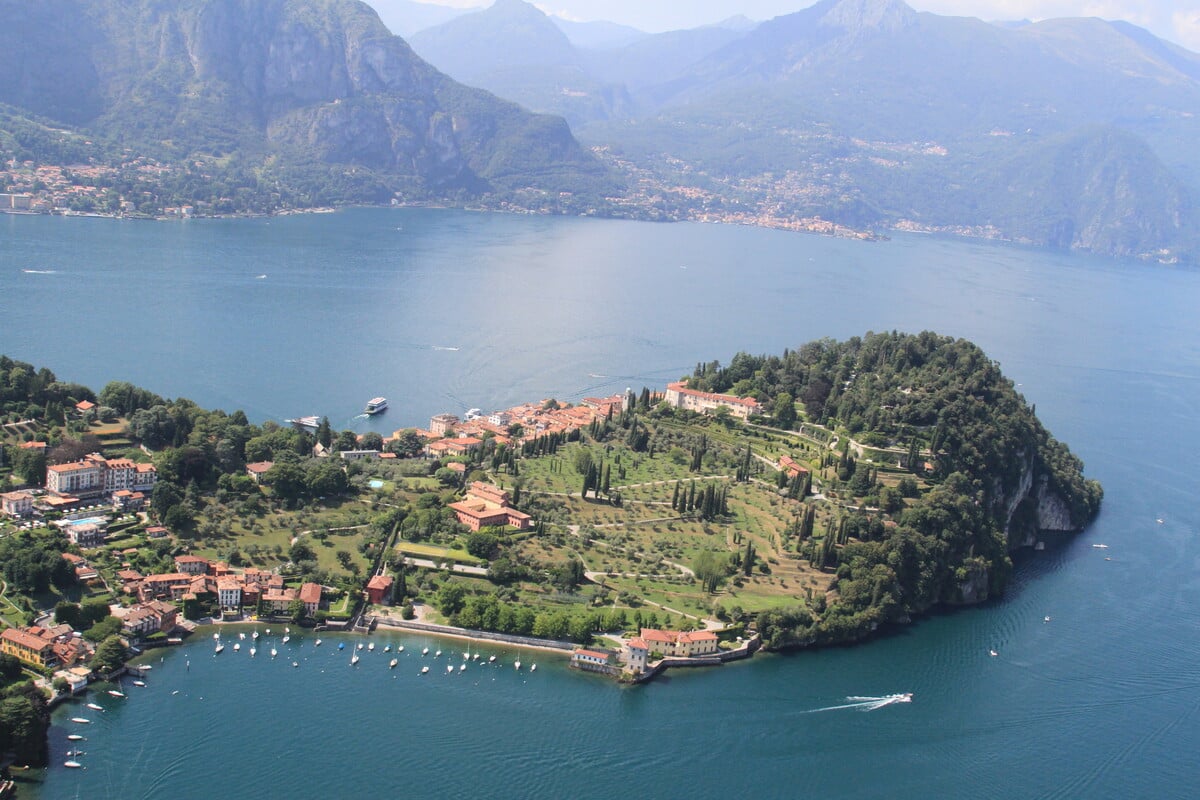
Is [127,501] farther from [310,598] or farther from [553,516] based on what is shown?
[553,516]

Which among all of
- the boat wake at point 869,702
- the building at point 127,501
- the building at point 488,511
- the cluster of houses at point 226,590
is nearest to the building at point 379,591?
the cluster of houses at point 226,590

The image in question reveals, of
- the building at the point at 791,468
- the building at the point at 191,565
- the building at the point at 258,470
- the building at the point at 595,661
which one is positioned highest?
the building at the point at 791,468

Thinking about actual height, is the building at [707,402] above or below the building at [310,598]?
above

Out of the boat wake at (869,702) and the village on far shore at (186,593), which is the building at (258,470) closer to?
the village on far shore at (186,593)

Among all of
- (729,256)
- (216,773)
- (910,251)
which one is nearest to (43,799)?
(216,773)

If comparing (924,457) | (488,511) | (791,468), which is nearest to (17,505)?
(488,511)

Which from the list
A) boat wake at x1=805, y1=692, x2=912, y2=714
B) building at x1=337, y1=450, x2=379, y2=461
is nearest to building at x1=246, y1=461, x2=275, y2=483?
building at x1=337, y1=450, x2=379, y2=461

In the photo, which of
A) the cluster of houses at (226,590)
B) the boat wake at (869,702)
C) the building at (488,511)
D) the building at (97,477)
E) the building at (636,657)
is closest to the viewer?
the boat wake at (869,702)
